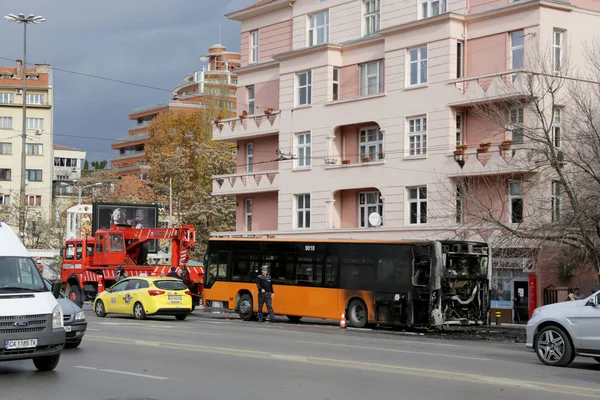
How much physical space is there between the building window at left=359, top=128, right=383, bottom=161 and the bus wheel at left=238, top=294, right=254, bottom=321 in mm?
12234

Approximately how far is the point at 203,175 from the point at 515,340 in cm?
5312

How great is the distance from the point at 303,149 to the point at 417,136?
7.52 meters

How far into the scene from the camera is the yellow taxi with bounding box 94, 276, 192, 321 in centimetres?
3216

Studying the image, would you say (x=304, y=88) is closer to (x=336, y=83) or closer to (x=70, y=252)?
(x=336, y=83)

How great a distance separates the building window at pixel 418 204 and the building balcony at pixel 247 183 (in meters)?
8.99

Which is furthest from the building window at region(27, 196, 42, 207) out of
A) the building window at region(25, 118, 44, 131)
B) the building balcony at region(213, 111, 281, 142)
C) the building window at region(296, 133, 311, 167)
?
the building window at region(296, 133, 311, 167)

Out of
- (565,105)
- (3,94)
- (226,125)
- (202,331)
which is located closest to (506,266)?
(565,105)

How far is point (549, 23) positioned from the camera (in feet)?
128

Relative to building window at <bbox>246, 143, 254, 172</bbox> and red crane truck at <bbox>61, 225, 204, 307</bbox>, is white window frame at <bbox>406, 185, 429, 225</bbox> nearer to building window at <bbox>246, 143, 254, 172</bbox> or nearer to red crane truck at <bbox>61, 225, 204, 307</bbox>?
red crane truck at <bbox>61, 225, 204, 307</bbox>

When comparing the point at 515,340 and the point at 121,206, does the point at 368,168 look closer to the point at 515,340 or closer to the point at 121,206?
the point at 121,206

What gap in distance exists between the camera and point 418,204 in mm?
43062

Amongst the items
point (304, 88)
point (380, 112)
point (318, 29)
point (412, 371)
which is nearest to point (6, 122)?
point (304, 88)

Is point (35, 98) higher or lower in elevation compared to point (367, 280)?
higher

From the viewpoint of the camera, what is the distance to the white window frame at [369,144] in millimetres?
45375
